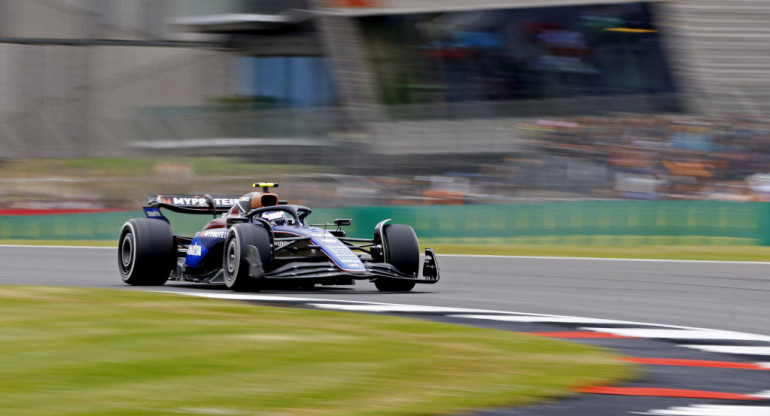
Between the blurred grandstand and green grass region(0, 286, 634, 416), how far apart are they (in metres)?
13.4

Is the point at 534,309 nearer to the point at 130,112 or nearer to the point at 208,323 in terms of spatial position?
the point at 208,323

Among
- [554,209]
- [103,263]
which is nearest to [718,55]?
[554,209]

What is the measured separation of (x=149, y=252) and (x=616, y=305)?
473 centimetres

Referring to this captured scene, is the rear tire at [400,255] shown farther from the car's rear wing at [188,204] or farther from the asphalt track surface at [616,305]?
the car's rear wing at [188,204]

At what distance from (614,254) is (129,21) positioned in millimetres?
21607

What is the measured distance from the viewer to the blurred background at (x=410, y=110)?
821 inches

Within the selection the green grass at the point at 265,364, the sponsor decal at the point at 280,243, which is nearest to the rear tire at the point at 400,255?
the sponsor decal at the point at 280,243

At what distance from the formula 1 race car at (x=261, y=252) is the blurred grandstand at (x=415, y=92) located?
9.78 meters

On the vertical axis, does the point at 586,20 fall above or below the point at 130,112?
above

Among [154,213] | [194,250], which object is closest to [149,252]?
[194,250]

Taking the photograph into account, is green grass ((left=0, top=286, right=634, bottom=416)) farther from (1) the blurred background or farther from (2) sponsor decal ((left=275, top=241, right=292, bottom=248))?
(1) the blurred background

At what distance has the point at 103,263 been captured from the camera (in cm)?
1594

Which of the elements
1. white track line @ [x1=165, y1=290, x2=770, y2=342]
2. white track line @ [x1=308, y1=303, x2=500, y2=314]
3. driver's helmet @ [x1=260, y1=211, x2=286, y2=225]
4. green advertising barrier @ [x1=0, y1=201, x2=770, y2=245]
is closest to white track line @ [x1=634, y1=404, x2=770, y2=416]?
white track line @ [x1=165, y1=290, x2=770, y2=342]

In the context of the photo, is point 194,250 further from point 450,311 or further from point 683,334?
point 683,334
